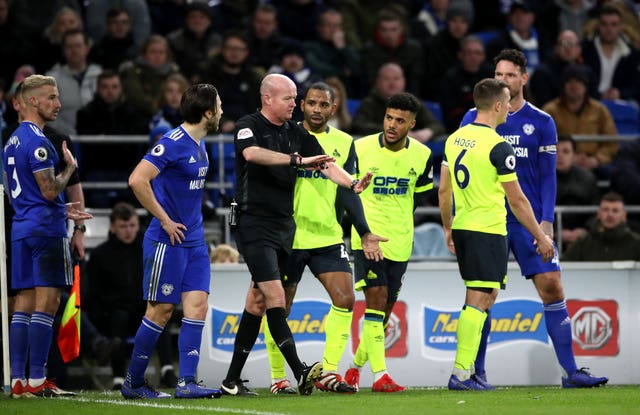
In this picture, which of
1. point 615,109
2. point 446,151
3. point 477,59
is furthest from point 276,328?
point 615,109

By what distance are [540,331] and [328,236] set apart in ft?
9.90

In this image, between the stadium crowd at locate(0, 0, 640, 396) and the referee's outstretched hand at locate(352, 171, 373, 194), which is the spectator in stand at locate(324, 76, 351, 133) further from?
the referee's outstretched hand at locate(352, 171, 373, 194)

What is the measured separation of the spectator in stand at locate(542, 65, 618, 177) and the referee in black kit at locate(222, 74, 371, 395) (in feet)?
24.0

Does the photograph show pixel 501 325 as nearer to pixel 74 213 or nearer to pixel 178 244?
pixel 178 244

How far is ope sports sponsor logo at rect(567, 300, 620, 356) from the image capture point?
12.1 m

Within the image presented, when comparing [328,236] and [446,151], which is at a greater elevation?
[446,151]

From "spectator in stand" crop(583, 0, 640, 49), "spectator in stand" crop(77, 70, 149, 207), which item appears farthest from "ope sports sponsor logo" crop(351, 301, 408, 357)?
"spectator in stand" crop(583, 0, 640, 49)

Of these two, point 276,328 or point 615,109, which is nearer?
point 276,328

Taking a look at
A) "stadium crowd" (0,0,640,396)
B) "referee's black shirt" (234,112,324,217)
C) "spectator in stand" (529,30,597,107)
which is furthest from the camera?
"spectator in stand" (529,30,597,107)

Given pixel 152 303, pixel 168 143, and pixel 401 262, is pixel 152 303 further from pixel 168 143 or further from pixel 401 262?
pixel 401 262

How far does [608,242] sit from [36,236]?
653 centimetres

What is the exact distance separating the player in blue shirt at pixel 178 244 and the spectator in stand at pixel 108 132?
5.45 metres

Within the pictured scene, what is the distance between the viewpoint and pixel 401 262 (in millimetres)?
10578

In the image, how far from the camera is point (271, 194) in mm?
9625
